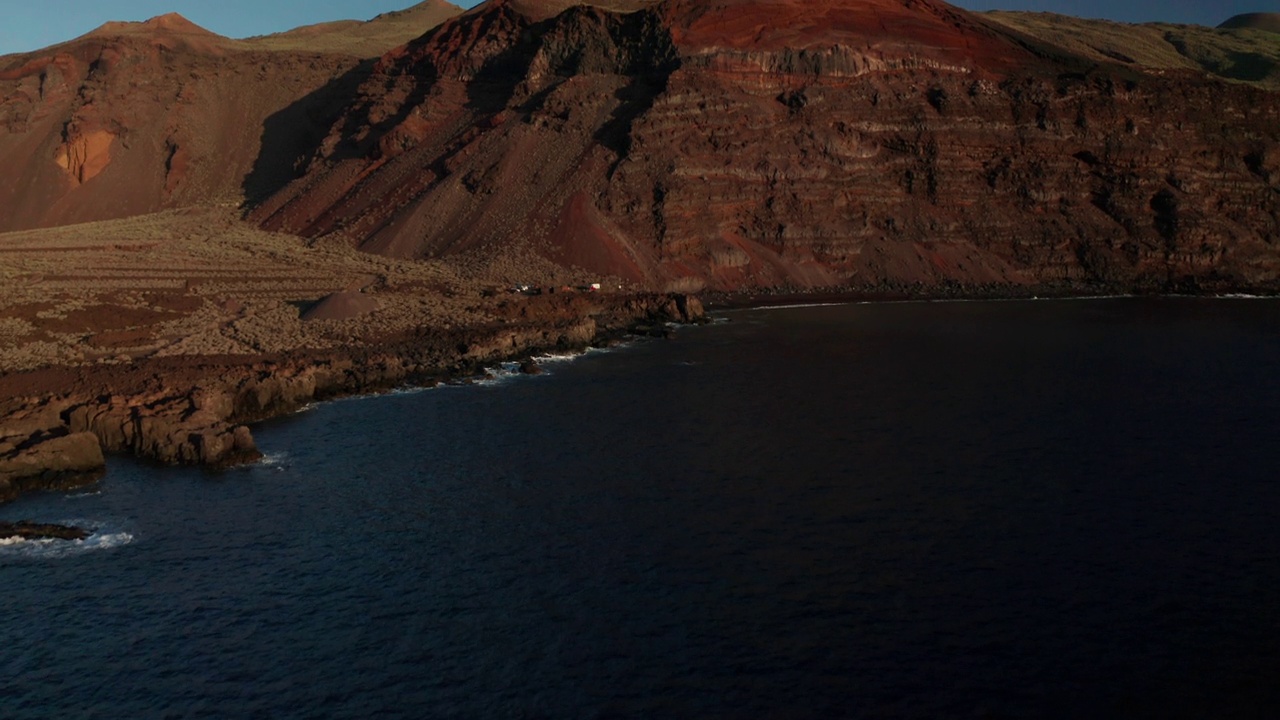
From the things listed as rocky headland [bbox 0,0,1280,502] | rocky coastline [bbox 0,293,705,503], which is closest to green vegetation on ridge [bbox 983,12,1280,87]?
rocky headland [bbox 0,0,1280,502]

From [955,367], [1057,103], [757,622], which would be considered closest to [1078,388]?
[955,367]

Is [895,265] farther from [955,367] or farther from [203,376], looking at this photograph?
[203,376]

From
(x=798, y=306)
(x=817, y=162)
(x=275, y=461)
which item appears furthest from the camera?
(x=817, y=162)

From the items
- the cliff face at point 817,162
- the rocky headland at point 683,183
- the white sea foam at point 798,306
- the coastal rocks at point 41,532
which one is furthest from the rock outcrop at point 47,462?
the white sea foam at point 798,306

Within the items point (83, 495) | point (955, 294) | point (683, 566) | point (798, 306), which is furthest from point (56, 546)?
point (955, 294)

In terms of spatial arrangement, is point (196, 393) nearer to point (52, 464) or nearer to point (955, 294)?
point (52, 464)
